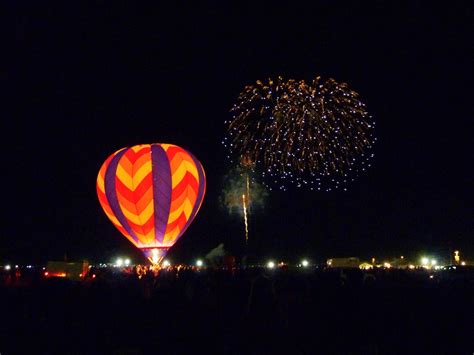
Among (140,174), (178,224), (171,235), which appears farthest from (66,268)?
(178,224)

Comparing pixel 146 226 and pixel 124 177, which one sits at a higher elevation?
pixel 124 177

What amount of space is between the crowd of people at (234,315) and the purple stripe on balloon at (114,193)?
1304 centimetres

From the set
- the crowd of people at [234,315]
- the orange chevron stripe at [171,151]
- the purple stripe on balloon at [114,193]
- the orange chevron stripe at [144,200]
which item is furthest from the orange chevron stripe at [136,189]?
the crowd of people at [234,315]

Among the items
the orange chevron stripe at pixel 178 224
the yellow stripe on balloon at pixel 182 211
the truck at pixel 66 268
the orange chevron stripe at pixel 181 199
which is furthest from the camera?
the orange chevron stripe at pixel 178 224

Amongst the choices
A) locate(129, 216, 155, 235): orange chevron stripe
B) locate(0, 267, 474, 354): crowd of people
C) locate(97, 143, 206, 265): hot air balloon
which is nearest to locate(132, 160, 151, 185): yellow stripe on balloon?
locate(97, 143, 206, 265): hot air balloon

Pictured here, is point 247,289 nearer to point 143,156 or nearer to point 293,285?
point 293,285

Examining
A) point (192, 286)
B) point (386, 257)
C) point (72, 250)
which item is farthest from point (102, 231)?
point (192, 286)

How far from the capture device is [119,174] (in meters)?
25.2

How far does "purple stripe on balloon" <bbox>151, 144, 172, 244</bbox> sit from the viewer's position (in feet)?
82.3

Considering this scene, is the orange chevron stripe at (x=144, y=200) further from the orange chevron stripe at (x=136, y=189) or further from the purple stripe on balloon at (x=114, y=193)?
the purple stripe on balloon at (x=114, y=193)

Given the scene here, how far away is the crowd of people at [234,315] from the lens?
31.3 ft

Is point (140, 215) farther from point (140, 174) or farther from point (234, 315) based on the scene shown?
point (234, 315)

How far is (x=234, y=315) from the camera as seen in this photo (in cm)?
1082

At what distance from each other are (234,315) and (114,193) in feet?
49.5
